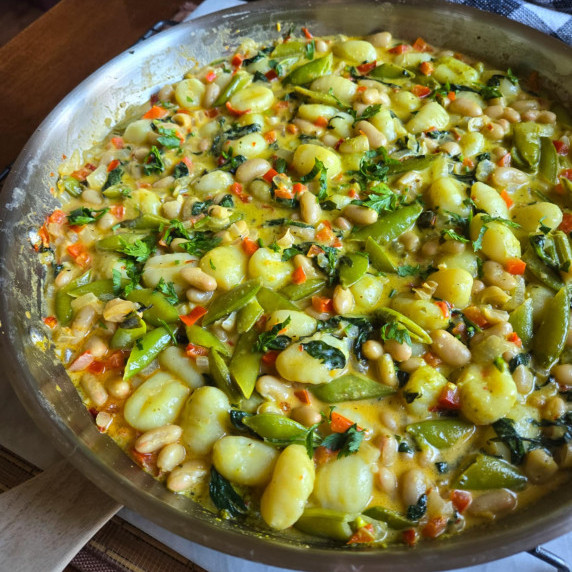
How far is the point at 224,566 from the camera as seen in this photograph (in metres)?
2.12

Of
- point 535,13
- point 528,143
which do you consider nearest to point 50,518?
point 528,143

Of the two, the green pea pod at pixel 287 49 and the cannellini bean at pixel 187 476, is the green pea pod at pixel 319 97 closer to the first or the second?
the green pea pod at pixel 287 49

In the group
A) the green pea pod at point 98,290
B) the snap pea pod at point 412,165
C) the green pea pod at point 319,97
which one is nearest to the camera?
the green pea pod at point 98,290

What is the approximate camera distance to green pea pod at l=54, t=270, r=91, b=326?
252cm

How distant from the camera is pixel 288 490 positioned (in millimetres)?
1880

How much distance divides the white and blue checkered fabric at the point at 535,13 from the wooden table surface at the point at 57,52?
2.20 meters

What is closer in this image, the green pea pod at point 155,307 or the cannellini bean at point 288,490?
the cannellini bean at point 288,490

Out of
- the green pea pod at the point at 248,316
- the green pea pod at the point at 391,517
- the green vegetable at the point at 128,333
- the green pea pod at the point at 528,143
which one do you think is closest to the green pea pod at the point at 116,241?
the green vegetable at the point at 128,333

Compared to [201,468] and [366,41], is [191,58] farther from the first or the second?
[201,468]

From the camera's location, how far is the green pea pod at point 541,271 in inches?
99.3

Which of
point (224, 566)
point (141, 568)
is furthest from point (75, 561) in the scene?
point (224, 566)

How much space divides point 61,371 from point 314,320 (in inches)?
40.9

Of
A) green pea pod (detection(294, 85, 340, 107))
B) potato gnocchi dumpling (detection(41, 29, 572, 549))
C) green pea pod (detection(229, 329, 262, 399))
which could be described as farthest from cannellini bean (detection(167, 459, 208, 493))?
green pea pod (detection(294, 85, 340, 107))

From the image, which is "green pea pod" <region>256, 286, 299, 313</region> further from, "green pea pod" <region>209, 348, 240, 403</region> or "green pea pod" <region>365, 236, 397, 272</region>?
"green pea pod" <region>365, 236, 397, 272</region>
